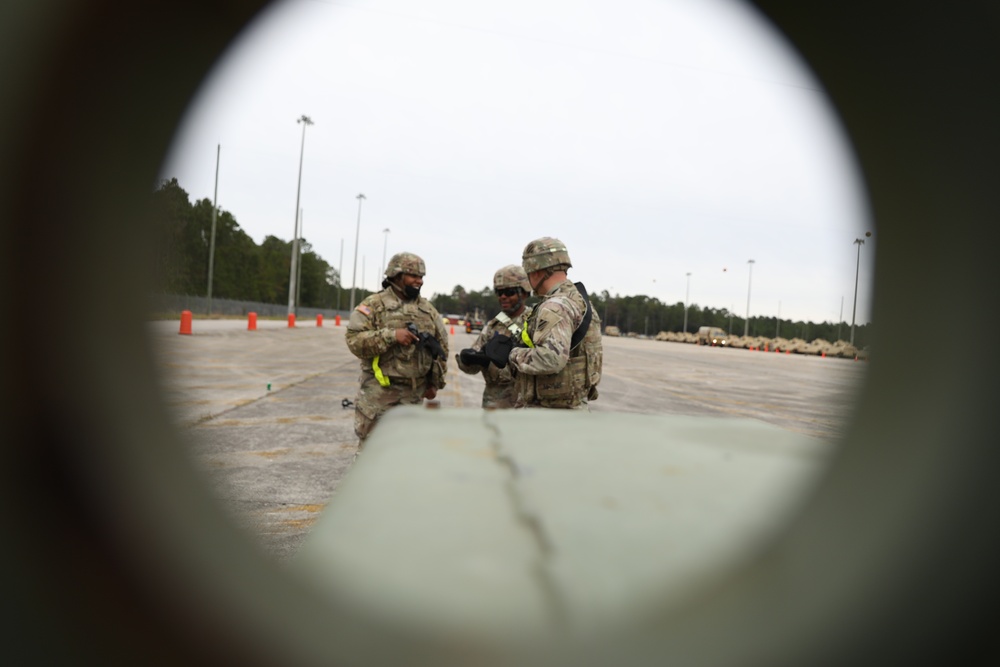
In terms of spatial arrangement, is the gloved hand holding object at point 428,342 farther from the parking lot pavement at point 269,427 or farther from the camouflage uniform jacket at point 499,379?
the parking lot pavement at point 269,427

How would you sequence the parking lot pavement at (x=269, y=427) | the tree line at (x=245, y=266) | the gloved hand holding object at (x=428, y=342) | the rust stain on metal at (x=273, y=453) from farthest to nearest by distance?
the tree line at (x=245, y=266) → the rust stain on metal at (x=273, y=453) → the gloved hand holding object at (x=428, y=342) → the parking lot pavement at (x=269, y=427)

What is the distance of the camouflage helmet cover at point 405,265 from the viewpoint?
5129 mm

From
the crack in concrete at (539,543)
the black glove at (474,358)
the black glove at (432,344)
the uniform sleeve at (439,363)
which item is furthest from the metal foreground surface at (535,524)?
the uniform sleeve at (439,363)

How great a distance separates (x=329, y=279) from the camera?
13175 centimetres

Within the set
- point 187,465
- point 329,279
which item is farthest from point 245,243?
point 187,465

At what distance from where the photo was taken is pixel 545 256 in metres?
3.96

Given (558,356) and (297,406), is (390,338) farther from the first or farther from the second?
(297,406)

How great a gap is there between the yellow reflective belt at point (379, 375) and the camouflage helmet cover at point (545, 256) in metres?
1.65

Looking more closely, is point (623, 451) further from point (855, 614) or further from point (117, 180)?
point (117, 180)

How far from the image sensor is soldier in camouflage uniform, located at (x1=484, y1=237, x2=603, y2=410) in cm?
368

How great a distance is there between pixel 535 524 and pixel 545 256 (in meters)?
3.15

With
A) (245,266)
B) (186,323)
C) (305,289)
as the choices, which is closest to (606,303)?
(305,289)

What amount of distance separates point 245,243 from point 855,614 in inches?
2872

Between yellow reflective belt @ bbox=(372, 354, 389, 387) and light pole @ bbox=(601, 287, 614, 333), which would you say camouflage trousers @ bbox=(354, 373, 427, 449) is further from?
light pole @ bbox=(601, 287, 614, 333)
